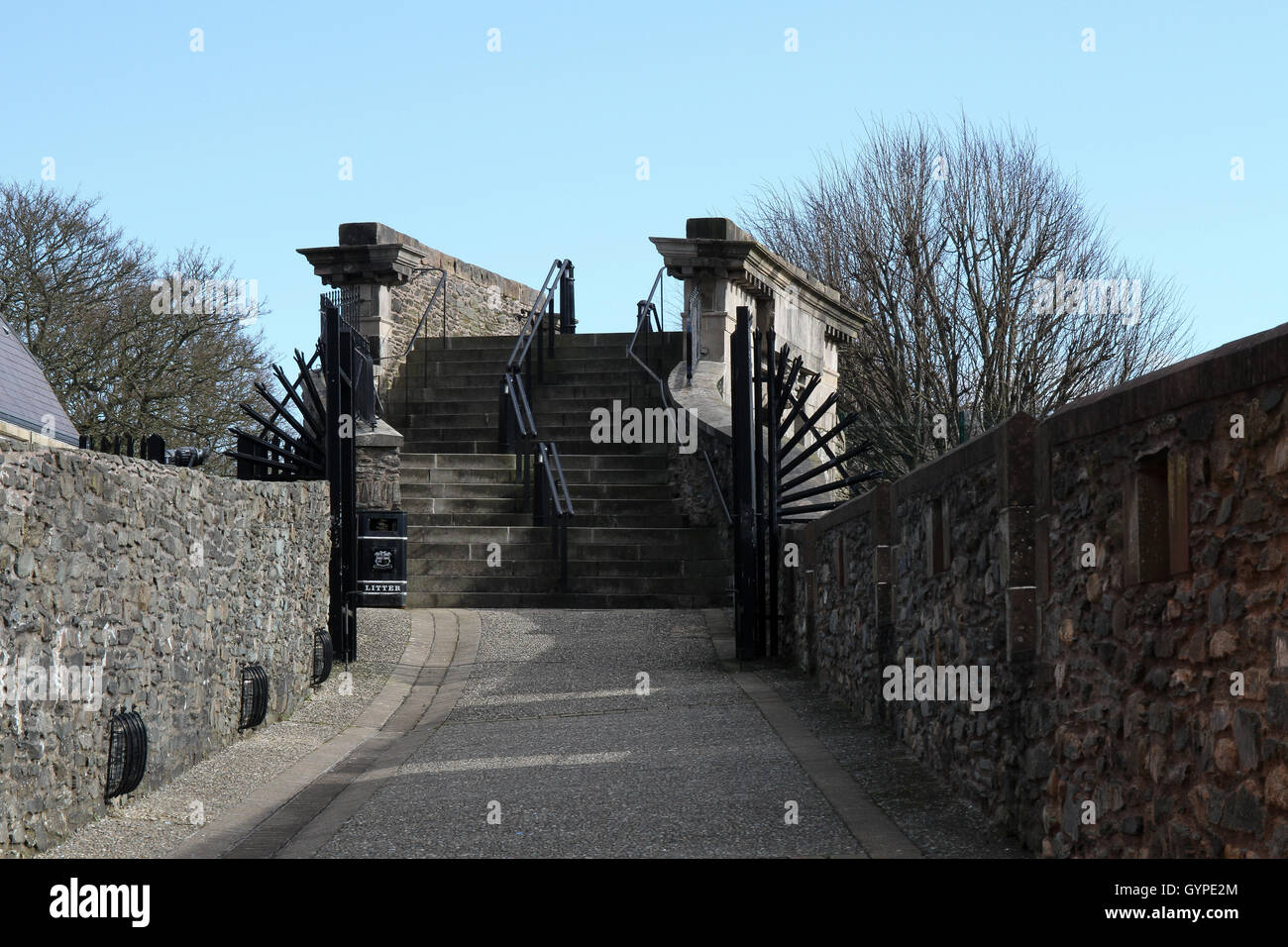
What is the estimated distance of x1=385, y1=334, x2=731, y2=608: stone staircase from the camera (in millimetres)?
16094

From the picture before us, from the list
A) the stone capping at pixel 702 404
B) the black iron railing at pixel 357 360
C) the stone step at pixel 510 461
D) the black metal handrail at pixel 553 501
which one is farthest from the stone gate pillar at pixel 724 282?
the black iron railing at pixel 357 360

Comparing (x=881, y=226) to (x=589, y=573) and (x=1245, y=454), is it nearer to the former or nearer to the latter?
(x=589, y=573)

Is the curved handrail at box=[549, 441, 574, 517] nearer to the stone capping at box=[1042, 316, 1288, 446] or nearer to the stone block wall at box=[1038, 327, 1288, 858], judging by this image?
the stone block wall at box=[1038, 327, 1288, 858]

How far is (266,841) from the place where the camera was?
6969mm

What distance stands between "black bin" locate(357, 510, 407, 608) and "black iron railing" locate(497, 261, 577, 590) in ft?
7.41

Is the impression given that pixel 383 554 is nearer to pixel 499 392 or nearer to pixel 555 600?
pixel 555 600

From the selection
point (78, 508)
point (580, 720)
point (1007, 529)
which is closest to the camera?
point (1007, 529)

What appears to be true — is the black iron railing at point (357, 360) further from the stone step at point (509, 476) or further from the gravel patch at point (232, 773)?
the gravel patch at point (232, 773)

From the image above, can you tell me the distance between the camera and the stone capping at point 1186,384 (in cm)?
363

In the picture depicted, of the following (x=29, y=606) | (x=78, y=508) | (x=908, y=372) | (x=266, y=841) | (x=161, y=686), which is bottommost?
(x=266, y=841)

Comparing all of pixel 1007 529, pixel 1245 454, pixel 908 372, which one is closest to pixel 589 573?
pixel 1007 529
